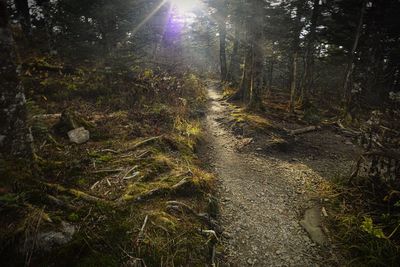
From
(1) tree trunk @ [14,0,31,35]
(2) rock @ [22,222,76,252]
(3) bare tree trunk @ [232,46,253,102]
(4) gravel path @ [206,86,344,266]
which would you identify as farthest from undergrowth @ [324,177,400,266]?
(1) tree trunk @ [14,0,31,35]

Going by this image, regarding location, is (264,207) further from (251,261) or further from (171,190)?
Answer: (171,190)

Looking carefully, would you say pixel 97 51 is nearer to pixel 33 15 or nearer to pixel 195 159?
pixel 33 15

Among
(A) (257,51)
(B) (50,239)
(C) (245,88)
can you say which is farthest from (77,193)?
→ (C) (245,88)

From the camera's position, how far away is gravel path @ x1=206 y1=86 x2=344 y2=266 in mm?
4352

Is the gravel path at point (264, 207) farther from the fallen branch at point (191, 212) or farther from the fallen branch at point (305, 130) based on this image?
the fallen branch at point (305, 130)

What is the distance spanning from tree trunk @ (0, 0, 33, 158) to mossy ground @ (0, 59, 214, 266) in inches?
15.2

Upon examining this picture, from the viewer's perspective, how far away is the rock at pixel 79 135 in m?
6.41

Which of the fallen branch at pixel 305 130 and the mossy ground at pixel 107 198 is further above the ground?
the mossy ground at pixel 107 198

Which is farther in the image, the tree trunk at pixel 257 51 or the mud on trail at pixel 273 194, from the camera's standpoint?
the tree trunk at pixel 257 51

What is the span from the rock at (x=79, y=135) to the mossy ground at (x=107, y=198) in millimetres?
209

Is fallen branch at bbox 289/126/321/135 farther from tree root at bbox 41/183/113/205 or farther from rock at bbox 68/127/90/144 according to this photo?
tree root at bbox 41/183/113/205

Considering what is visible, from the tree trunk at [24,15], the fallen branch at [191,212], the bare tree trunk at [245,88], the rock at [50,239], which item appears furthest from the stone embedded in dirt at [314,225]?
the tree trunk at [24,15]

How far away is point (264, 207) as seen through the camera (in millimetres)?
5676

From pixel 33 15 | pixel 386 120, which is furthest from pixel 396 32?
pixel 33 15
